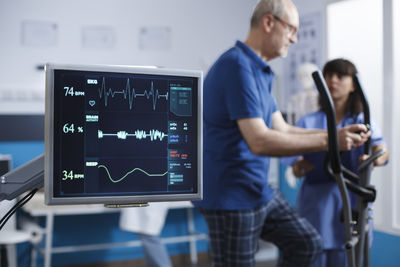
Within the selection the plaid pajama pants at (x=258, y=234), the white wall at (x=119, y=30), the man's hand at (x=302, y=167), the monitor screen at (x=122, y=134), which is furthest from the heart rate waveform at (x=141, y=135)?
the white wall at (x=119, y=30)

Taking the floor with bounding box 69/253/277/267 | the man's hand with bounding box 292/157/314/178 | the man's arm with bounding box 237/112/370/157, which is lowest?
the floor with bounding box 69/253/277/267

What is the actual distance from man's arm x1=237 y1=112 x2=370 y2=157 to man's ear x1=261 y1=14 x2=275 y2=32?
40 cm

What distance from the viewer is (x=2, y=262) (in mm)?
3121

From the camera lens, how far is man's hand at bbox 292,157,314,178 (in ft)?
8.27

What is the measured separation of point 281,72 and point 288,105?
41cm

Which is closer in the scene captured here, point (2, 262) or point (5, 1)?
point (2, 262)

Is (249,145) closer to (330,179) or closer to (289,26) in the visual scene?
(289,26)

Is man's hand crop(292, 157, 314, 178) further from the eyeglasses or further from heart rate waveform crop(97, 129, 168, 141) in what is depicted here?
heart rate waveform crop(97, 129, 168, 141)

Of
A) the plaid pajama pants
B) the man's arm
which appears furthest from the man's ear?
the plaid pajama pants

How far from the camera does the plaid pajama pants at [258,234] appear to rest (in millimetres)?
1810

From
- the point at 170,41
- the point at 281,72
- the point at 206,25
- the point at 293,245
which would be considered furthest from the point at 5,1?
the point at 293,245

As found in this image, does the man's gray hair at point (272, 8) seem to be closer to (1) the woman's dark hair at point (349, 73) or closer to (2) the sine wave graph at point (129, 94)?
(1) the woman's dark hair at point (349, 73)

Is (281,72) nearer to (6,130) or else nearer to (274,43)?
(6,130)

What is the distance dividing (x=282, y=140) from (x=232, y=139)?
20cm
